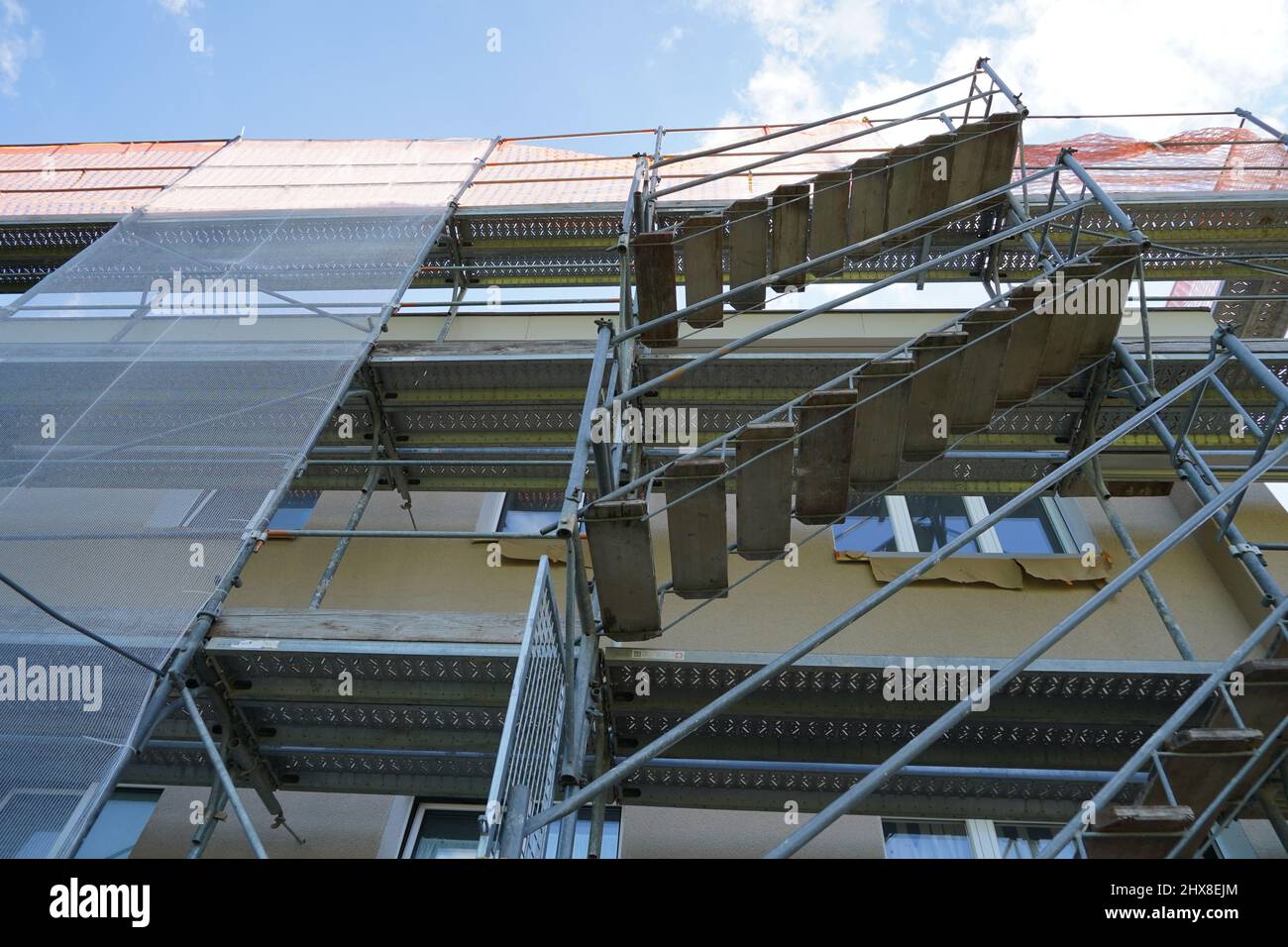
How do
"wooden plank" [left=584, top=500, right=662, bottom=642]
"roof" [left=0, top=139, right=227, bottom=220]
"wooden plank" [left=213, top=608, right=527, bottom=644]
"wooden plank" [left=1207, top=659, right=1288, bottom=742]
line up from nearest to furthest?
1. "wooden plank" [left=1207, top=659, right=1288, bottom=742]
2. "wooden plank" [left=584, top=500, right=662, bottom=642]
3. "wooden plank" [left=213, top=608, right=527, bottom=644]
4. "roof" [left=0, top=139, right=227, bottom=220]

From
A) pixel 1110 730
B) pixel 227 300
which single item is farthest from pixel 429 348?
pixel 1110 730

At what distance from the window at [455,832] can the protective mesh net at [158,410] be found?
280 cm

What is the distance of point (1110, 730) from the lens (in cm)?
550

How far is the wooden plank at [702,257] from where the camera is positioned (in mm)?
7277

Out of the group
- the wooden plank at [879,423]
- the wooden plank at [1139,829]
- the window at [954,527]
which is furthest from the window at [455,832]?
the wooden plank at [1139,829]

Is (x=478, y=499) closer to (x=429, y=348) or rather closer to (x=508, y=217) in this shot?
(x=429, y=348)

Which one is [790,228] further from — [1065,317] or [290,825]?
[290,825]

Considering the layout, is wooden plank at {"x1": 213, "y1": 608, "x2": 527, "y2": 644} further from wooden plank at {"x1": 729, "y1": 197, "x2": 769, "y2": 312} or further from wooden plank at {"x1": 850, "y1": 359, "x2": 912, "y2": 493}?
wooden plank at {"x1": 729, "y1": 197, "x2": 769, "y2": 312}

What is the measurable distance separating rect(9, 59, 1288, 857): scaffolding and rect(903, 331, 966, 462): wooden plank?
0.02 metres

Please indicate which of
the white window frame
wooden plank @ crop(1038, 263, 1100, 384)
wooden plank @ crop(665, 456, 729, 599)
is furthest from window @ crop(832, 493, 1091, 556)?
the white window frame

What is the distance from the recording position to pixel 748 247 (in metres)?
7.50

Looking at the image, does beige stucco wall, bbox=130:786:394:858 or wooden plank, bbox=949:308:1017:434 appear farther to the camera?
beige stucco wall, bbox=130:786:394:858

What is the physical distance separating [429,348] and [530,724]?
4049 millimetres

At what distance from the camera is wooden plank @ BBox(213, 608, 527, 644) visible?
493 centimetres
